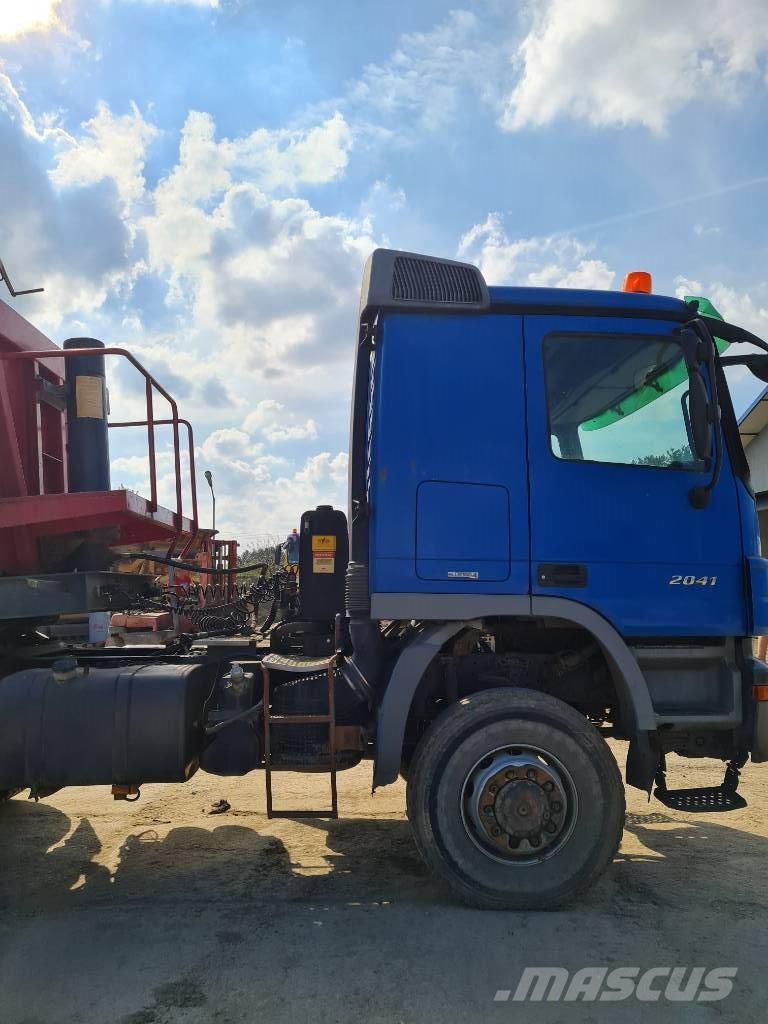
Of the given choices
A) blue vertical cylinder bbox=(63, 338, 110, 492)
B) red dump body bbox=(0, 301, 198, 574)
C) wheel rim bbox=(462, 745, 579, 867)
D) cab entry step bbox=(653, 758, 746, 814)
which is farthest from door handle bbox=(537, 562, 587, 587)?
blue vertical cylinder bbox=(63, 338, 110, 492)

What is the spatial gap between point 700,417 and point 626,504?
1.86 feet

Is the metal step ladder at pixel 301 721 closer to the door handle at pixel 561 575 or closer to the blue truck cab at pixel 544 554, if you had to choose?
the blue truck cab at pixel 544 554

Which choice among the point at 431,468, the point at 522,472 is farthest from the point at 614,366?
the point at 431,468

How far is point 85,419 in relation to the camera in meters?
4.84

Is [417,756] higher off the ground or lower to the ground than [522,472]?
lower

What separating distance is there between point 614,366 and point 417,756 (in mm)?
2397

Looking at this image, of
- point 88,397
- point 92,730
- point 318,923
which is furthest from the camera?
point 88,397

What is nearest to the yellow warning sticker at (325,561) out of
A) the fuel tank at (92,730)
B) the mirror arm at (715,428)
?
the fuel tank at (92,730)

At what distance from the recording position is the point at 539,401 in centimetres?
379

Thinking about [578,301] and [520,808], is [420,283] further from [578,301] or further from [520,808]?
[520,808]

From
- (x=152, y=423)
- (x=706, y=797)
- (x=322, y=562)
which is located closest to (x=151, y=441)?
(x=152, y=423)

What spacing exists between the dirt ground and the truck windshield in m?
2.31

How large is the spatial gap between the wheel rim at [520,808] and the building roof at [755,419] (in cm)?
1378

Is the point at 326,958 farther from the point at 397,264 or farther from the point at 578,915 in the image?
the point at 397,264
